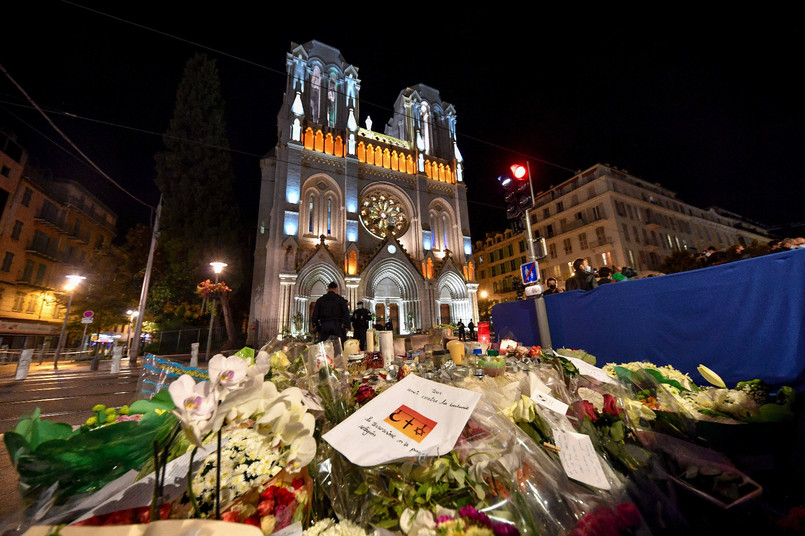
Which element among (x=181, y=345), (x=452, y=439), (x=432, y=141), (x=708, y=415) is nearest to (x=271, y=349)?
(x=452, y=439)

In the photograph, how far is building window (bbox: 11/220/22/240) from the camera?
1894cm

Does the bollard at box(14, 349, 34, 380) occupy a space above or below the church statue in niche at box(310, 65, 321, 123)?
below

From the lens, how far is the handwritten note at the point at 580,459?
0.94 meters

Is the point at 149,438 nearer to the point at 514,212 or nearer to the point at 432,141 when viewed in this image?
the point at 514,212

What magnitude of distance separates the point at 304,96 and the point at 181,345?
64.1 ft

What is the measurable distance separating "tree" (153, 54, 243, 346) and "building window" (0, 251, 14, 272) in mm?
9988

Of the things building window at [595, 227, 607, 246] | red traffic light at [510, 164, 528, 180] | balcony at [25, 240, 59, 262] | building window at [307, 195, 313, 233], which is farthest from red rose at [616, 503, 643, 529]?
balcony at [25, 240, 59, 262]

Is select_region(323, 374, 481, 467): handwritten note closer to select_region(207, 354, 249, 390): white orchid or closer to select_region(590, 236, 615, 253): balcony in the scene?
select_region(207, 354, 249, 390): white orchid

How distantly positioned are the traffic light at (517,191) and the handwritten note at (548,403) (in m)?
4.87

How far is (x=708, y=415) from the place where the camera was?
1500 millimetres

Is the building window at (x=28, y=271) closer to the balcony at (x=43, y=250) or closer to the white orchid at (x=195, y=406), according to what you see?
the balcony at (x=43, y=250)

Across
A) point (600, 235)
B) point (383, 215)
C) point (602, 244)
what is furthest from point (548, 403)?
point (600, 235)

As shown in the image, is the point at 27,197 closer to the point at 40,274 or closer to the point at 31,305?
the point at 40,274

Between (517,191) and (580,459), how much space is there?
18.0 ft
